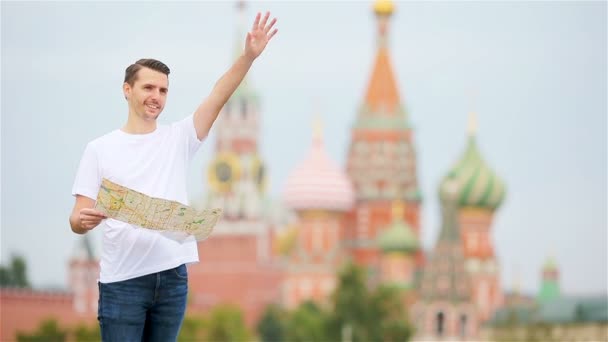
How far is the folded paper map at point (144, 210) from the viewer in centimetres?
471

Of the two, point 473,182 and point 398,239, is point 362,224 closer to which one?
point 398,239

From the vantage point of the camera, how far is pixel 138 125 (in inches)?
196

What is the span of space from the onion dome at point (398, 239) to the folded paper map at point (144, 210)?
59320 millimetres

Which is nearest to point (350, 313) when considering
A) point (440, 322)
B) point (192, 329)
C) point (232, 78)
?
point (192, 329)

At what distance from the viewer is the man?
4.83m

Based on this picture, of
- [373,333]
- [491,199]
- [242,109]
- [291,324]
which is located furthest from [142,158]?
[242,109]

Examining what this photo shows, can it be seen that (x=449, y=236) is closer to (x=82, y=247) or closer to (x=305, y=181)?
(x=305, y=181)

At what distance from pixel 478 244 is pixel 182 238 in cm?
6026

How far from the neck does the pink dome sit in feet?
200

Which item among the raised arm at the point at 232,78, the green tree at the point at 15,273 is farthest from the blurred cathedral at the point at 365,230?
the raised arm at the point at 232,78

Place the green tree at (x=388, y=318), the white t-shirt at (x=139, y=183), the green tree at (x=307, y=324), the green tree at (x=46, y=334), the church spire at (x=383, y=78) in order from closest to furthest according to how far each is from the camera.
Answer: the white t-shirt at (x=139, y=183) → the green tree at (x=46, y=334) → the green tree at (x=388, y=318) → the green tree at (x=307, y=324) → the church spire at (x=383, y=78)

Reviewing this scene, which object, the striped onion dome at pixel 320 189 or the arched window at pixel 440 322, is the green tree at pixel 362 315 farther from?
the striped onion dome at pixel 320 189

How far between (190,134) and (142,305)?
1.58 feet

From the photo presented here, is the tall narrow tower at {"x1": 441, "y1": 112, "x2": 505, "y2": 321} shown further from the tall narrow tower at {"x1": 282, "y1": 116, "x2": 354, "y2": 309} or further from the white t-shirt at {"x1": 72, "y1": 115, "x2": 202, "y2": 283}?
the white t-shirt at {"x1": 72, "y1": 115, "x2": 202, "y2": 283}
